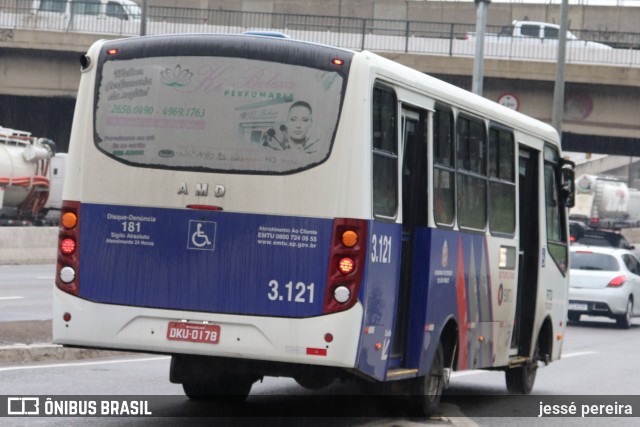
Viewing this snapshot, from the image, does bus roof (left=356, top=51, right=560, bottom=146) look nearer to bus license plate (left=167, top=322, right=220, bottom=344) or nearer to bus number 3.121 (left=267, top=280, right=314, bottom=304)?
bus number 3.121 (left=267, top=280, right=314, bottom=304)

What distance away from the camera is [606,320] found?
101 feet

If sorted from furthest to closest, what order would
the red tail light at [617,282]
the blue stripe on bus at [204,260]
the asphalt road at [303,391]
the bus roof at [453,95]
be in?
the red tail light at [617,282] → the asphalt road at [303,391] → the bus roof at [453,95] → the blue stripe on bus at [204,260]

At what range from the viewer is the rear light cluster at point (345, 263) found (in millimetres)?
9422

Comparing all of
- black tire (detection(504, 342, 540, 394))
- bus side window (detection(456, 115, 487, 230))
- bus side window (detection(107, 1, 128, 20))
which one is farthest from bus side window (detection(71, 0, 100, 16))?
bus side window (detection(456, 115, 487, 230))

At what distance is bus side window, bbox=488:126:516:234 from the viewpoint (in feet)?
41.2

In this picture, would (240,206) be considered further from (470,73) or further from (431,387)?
(470,73)

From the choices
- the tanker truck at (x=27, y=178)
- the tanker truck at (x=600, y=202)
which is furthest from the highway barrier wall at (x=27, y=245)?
the tanker truck at (x=600, y=202)

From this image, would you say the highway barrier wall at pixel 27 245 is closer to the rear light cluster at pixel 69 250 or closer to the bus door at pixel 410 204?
the bus door at pixel 410 204

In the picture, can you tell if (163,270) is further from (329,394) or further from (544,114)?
(544,114)

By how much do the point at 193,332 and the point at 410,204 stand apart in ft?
7.28

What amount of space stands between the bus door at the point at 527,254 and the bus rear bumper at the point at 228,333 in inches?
203

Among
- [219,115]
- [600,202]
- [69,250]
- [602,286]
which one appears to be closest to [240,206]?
[219,115]

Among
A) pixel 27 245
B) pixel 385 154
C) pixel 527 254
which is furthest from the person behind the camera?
pixel 27 245

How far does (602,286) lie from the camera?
2761 centimetres
